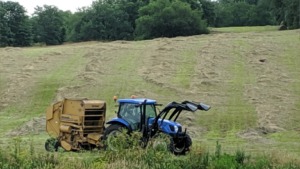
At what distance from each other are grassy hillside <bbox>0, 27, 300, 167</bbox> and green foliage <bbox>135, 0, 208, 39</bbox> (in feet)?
87.7

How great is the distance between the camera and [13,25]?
275 feet

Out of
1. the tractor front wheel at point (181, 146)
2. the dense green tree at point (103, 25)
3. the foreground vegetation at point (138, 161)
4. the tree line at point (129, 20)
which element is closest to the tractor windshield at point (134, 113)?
the tractor front wheel at point (181, 146)

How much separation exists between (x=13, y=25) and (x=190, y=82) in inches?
2220

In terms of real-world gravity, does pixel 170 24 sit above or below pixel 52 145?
above

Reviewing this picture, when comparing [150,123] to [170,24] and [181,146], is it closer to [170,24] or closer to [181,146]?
[181,146]

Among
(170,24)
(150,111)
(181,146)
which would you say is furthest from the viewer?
(170,24)

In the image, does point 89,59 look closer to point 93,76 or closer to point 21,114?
point 93,76

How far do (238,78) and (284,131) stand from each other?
9.45 m

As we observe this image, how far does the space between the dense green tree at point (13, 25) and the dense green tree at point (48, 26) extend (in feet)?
10.1

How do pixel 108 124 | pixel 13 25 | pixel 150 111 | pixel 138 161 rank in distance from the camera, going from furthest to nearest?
pixel 13 25, pixel 108 124, pixel 150 111, pixel 138 161

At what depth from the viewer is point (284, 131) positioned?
23781 millimetres

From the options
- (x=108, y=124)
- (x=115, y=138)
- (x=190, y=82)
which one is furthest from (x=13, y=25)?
(x=115, y=138)

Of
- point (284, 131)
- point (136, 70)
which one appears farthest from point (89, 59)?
point (284, 131)

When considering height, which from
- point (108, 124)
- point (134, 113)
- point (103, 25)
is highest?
point (103, 25)
